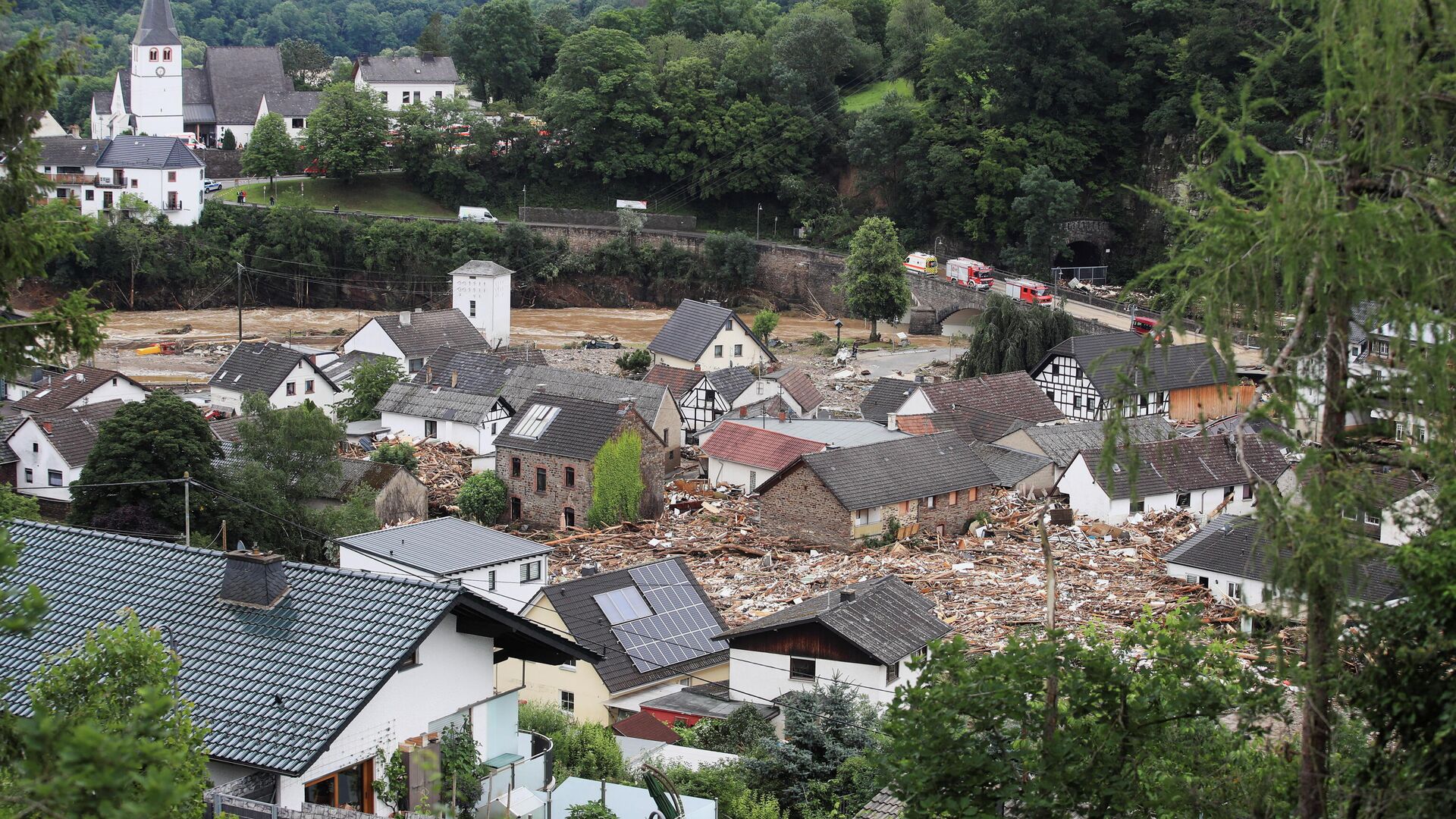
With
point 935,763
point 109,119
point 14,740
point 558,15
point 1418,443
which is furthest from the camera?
point 558,15

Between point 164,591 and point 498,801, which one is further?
point 164,591

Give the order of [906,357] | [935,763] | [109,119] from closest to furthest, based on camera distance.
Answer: [935,763] → [906,357] → [109,119]

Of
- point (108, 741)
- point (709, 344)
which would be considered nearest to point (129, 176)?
point (709, 344)

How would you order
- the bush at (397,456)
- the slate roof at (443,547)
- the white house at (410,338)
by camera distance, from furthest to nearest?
1. the white house at (410,338)
2. the bush at (397,456)
3. the slate roof at (443,547)

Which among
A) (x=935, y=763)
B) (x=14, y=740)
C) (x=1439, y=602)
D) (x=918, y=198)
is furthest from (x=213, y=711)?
(x=918, y=198)

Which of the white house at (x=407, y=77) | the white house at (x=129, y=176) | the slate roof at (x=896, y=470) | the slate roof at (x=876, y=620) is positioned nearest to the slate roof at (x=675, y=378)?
the slate roof at (x=896, y=470)

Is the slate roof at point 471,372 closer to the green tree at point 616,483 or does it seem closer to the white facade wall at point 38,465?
the green tree at point 616,483

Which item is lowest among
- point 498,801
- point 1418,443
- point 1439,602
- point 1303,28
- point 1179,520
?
point 1179,520

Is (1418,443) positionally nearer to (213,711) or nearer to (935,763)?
(935,763)

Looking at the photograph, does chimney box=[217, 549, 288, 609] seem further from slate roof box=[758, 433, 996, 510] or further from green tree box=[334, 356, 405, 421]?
green tree box=[334, 356, 405, 421]
